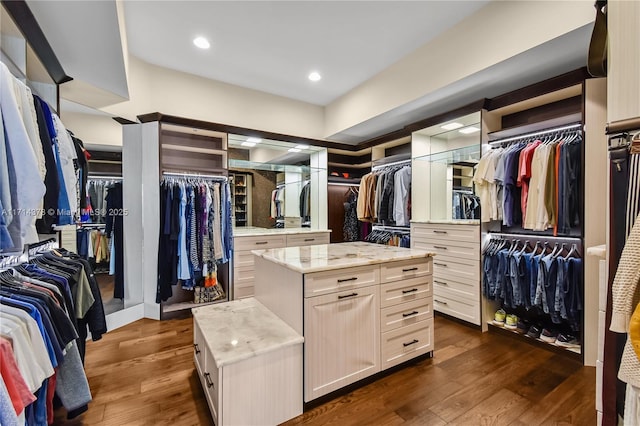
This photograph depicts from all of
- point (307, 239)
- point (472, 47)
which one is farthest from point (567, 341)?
point (307, 239)

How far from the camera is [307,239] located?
4074 millimetres

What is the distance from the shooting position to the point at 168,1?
2330 millimetres

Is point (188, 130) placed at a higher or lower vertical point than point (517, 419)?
higher

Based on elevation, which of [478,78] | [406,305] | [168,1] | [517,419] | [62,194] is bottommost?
[517,419]

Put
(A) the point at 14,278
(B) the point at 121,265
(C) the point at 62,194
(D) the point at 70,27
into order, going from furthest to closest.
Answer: (B) the point at 121,265
(D) the point at 70,27
(C) the point at 62,194
(A) the point at 14,278

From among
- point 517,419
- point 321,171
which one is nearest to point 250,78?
point 321,171

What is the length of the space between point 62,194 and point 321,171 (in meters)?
3.46

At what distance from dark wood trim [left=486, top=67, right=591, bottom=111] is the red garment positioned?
A: 11.8 feet

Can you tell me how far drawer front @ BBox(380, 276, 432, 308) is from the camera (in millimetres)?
1996

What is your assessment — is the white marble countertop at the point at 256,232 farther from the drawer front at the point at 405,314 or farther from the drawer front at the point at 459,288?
the drawer front at the point at 405,314

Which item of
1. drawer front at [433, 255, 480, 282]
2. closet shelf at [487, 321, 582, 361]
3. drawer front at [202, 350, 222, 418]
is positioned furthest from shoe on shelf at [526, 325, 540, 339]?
drawer front at [202, 350, 222, 418]

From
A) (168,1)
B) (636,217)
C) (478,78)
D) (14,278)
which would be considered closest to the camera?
(636,217)

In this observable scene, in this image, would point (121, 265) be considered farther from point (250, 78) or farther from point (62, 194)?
point (250, 78)

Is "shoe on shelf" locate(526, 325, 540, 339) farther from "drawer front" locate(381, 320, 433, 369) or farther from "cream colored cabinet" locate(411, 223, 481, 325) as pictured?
"drawer front" locate(381, 320, 433, 369)
